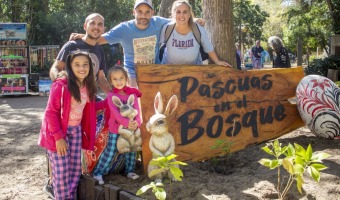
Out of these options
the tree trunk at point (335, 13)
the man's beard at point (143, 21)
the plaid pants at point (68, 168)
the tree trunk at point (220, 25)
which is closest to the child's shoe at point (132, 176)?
the plaid pants at point (68, 168)

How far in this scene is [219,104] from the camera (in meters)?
4.63

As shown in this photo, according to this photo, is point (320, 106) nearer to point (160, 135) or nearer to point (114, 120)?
point (160, 135)

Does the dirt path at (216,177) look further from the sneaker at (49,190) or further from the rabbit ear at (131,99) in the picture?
the rabbit ear at (131,99)

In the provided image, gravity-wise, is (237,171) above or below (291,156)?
below

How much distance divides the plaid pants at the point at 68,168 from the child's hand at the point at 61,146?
11 cm

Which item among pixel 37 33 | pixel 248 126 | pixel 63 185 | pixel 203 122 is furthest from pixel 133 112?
pixel 37 33

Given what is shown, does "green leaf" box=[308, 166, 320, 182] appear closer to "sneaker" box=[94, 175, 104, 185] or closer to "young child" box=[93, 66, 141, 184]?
"young child" box=[93, 66, 141, 184]

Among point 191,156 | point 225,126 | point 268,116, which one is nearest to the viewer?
point 191,156

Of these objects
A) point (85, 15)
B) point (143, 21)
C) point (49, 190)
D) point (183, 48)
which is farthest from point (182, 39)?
point (85, 15)

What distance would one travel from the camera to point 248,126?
483cm

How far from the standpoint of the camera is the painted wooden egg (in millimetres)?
4688

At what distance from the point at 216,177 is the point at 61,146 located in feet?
5.03

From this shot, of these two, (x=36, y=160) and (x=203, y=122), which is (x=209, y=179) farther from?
(x=36, y=160)

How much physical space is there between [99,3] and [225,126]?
1450cm
